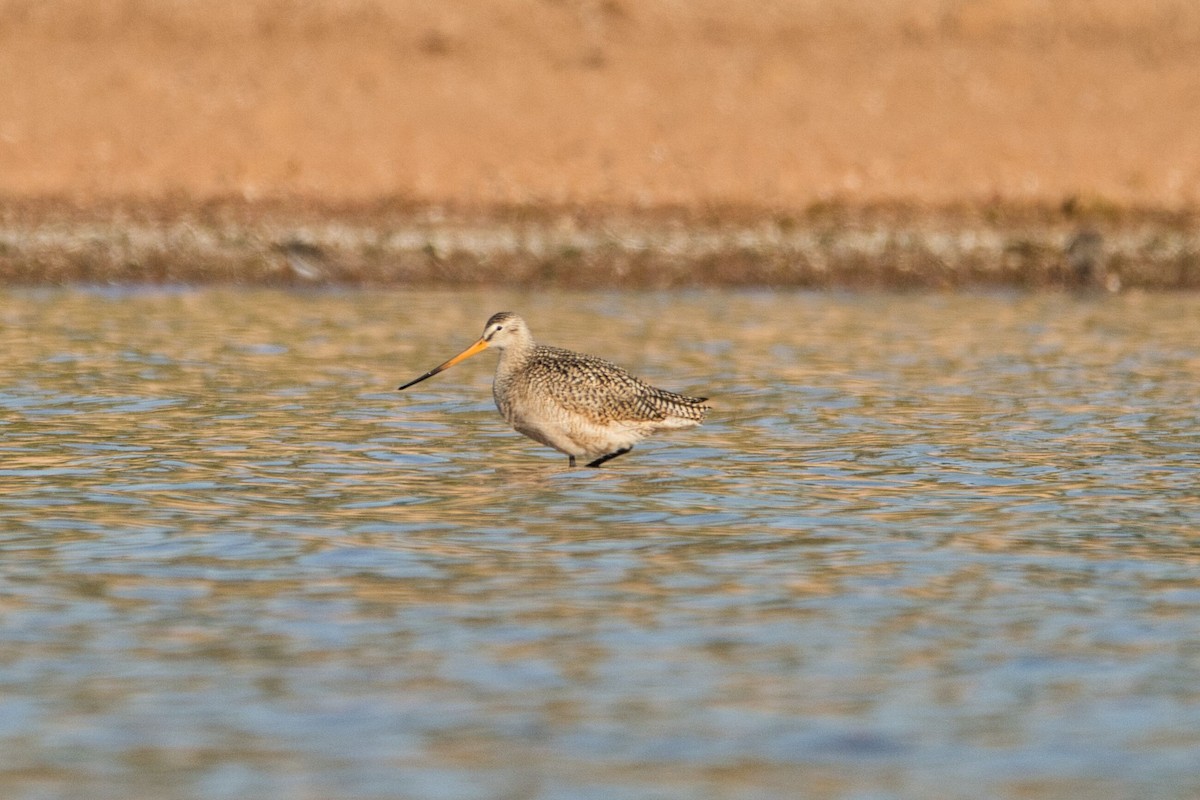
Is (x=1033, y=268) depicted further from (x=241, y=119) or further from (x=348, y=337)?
(x=241, y=119)

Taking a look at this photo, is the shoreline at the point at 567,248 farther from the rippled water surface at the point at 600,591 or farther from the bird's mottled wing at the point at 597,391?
the bird's mottled wing at the point at 597,391

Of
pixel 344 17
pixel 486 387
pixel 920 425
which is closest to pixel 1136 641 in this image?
pixel 920 425

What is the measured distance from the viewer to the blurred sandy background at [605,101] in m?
31.4

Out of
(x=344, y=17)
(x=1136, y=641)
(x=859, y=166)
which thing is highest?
(x=344, y=17)

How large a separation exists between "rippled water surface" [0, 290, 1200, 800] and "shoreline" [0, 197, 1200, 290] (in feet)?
31.1

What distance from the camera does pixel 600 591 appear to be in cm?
933

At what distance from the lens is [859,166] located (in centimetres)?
3219

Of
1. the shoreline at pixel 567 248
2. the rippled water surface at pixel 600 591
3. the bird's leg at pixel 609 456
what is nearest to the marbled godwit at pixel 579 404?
the bird's leg at pixel 609 456


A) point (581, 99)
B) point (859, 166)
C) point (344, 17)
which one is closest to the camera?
point (859, 166)

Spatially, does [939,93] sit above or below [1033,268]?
above

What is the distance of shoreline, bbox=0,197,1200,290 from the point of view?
1090 inches

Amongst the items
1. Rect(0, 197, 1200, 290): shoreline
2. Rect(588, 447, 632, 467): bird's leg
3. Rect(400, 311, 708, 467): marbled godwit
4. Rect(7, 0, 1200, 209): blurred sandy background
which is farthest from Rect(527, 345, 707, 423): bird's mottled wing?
Rect(7, 0, 1200, 209): blurred sandy background

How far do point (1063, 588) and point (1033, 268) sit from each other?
1953 centimetres

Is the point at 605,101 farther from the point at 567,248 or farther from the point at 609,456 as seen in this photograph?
the point at 609,456
